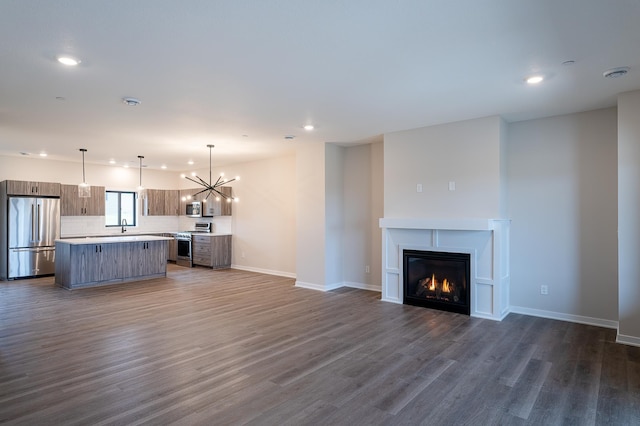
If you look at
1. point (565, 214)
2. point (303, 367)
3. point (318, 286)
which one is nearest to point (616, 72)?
point (565, 214)

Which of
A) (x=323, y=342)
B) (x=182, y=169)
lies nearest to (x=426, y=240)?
(x=323, y=342)

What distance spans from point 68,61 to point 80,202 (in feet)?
23.1

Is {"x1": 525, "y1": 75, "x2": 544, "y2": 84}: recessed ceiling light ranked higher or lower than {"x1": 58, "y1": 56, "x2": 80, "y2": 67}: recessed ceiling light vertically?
higher

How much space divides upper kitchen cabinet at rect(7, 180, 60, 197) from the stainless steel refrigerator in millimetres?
121

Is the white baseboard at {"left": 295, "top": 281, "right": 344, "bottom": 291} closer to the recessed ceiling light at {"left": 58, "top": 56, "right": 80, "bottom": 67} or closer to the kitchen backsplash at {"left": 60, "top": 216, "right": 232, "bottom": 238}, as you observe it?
the kitchen backsplash at {"left": 60, "top": 216, "right": 232, "bottom": 238}

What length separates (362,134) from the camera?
606 centimetres

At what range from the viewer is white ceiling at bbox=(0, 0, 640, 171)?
2395 millimetres

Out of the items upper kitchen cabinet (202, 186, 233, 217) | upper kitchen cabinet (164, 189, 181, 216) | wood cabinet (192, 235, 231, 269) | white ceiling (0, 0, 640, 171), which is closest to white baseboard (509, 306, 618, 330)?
white ceiling (0, 0, 640, 171)

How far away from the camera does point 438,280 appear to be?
5441 millimetres

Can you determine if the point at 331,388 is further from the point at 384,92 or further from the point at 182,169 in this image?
the point at 182,169

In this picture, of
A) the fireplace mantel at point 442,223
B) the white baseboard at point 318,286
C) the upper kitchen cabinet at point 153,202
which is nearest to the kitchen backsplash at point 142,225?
the upper kitchen cabinet at point 153,202

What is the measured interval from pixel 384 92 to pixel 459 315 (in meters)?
3.22

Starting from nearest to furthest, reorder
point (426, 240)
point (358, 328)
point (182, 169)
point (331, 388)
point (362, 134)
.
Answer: point (331, 388)
point (358, 328)
point (426, 240)
point (362, 134)
point (182, 169)

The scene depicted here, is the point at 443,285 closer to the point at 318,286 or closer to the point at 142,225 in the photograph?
the point at 318,286
